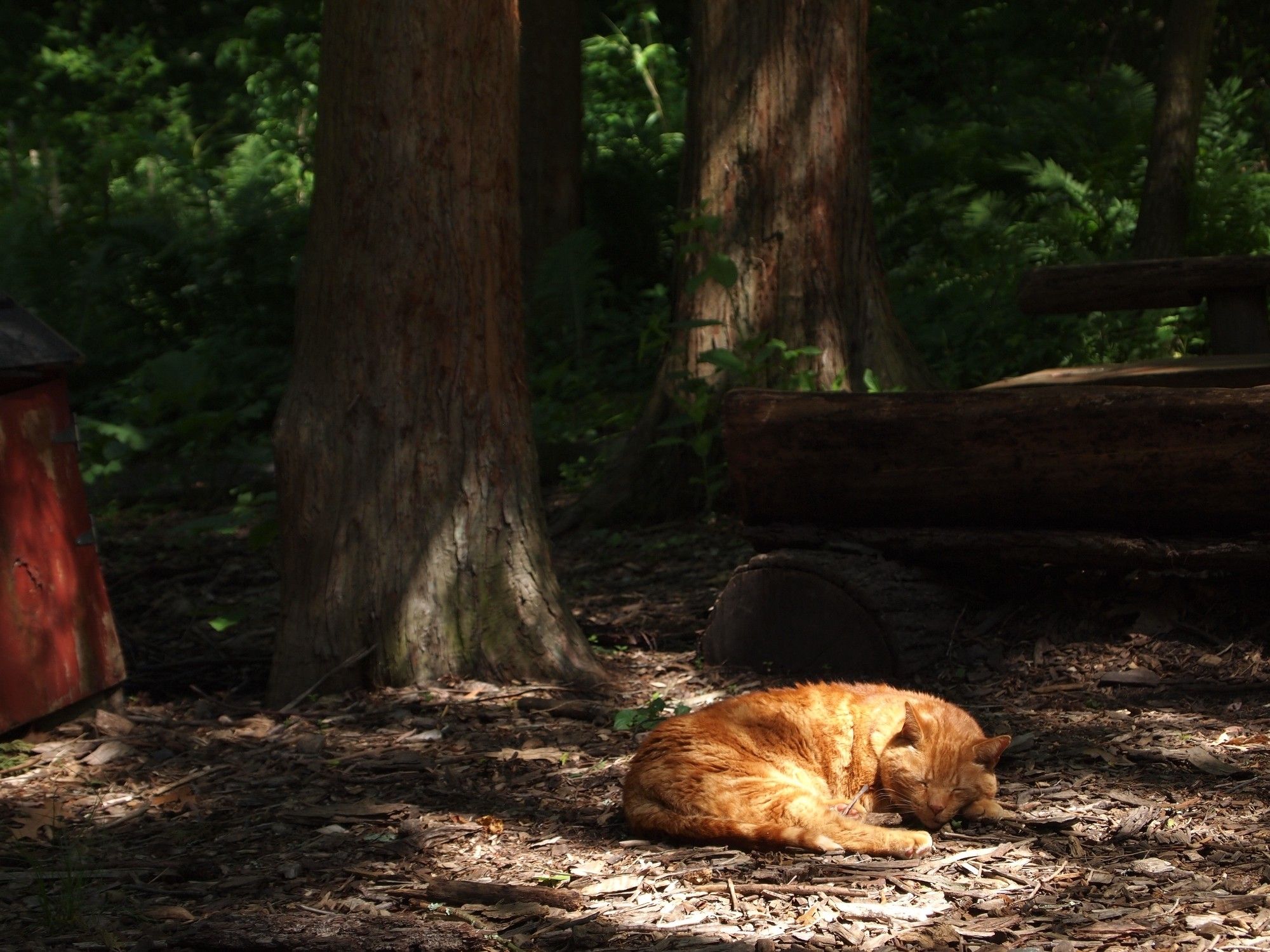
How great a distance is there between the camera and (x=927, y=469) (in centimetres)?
531

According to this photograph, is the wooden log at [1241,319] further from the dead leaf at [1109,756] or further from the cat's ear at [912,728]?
the cat's ear at [912,728]

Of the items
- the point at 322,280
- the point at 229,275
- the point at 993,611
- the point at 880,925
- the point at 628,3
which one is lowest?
the point at 880,925

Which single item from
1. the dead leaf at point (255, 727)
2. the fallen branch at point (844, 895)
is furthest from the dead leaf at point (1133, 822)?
the dead leaf at point (255, 727)

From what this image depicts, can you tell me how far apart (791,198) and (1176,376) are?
263 cm

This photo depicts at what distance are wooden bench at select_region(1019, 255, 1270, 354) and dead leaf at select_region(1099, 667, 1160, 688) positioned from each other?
7.75ft

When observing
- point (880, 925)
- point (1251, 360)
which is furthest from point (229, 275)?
point (880, 925)

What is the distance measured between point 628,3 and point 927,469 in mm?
14415

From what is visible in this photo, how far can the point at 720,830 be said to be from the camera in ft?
12.1

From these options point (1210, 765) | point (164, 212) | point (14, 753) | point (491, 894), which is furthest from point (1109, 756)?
point (164, 212)

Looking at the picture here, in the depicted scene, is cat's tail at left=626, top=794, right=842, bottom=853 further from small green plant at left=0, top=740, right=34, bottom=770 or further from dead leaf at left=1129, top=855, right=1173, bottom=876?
small green plant at left=0, top=740, right=34, bottom=770

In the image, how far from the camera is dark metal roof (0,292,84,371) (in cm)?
489

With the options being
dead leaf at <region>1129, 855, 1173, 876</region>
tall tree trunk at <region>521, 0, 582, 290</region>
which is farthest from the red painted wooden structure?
tall tree trunk at <region>521, 0, 582, 290</region>

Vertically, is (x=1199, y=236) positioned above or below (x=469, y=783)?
above

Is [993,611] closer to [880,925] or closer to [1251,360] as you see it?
[1251,360]
